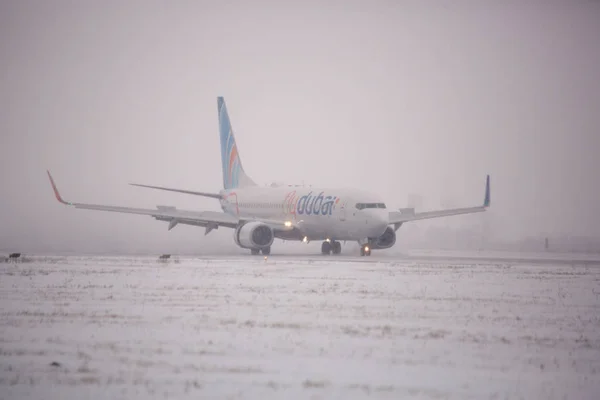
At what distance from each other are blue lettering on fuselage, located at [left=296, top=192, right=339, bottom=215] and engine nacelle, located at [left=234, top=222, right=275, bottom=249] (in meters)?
2.58

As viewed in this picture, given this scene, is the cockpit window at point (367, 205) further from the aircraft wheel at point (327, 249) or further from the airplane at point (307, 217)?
the aircraft wheel at point (327, 249)

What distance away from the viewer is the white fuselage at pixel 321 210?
44625mm

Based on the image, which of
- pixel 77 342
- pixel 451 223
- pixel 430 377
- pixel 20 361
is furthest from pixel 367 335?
pixel 451 223

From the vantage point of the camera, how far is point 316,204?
157 feet

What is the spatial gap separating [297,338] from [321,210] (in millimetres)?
32309

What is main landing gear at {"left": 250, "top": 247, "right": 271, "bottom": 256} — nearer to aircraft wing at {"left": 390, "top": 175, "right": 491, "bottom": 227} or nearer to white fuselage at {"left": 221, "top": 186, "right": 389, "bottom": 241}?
white fuselage at {"left": 221, "top": 186, "right": 389, "bottom": 241}

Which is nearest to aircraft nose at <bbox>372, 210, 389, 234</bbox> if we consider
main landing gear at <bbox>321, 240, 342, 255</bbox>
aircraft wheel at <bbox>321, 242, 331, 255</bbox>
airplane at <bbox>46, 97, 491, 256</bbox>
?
airplane at <bbox>46, 97, 491, 256</bbox>

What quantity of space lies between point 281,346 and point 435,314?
5764mm

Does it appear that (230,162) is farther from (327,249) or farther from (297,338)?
(297,338)

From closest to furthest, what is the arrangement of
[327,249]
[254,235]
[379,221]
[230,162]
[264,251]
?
[379,221]
[254,235]
[264,251]
[327,249]
[230,162]

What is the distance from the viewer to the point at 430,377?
11.8 meters

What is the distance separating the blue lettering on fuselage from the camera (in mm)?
46750

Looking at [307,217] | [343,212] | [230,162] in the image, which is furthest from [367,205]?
[230,162]

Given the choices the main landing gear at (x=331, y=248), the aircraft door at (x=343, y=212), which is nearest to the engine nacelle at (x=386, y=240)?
the main landing gear at (x=331, y=248)
